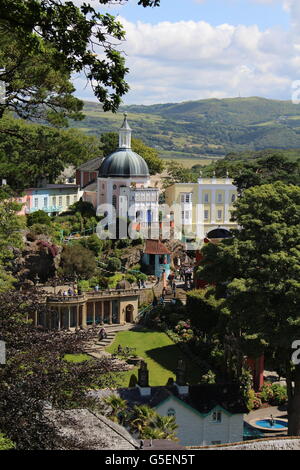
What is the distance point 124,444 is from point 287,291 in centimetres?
1247

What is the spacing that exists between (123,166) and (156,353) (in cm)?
2549

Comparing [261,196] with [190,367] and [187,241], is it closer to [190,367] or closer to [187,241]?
[190,367]

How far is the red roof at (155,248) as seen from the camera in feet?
186

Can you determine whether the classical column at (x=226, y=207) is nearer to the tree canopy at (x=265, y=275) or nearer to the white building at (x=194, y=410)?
the tree canopy at (x=265, y=275)

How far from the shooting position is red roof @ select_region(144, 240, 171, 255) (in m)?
56.7

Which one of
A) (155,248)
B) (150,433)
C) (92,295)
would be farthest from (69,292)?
(150,433)

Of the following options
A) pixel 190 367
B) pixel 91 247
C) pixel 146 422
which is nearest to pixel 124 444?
pixel 146 422

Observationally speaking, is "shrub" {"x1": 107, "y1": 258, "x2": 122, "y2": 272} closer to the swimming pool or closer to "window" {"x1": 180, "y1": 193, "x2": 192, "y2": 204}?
"window" {"x1": 180, "y1": 193, "x2": 192, "y2": 204}

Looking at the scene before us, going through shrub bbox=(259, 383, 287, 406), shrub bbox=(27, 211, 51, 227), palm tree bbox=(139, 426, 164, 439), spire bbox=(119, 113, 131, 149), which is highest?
spire bbox=(119, 113, 131, 149)

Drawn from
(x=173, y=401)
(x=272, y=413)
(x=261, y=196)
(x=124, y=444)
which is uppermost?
(x=261, y=196)

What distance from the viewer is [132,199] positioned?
6278 centimetres

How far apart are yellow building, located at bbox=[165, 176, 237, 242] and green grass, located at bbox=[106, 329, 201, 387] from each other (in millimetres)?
21694

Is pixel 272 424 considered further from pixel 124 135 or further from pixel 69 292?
pixel 124 135

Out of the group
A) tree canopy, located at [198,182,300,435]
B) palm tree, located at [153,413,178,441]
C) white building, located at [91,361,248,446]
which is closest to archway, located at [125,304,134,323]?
tree canopy, located at [198,182,300,435]
